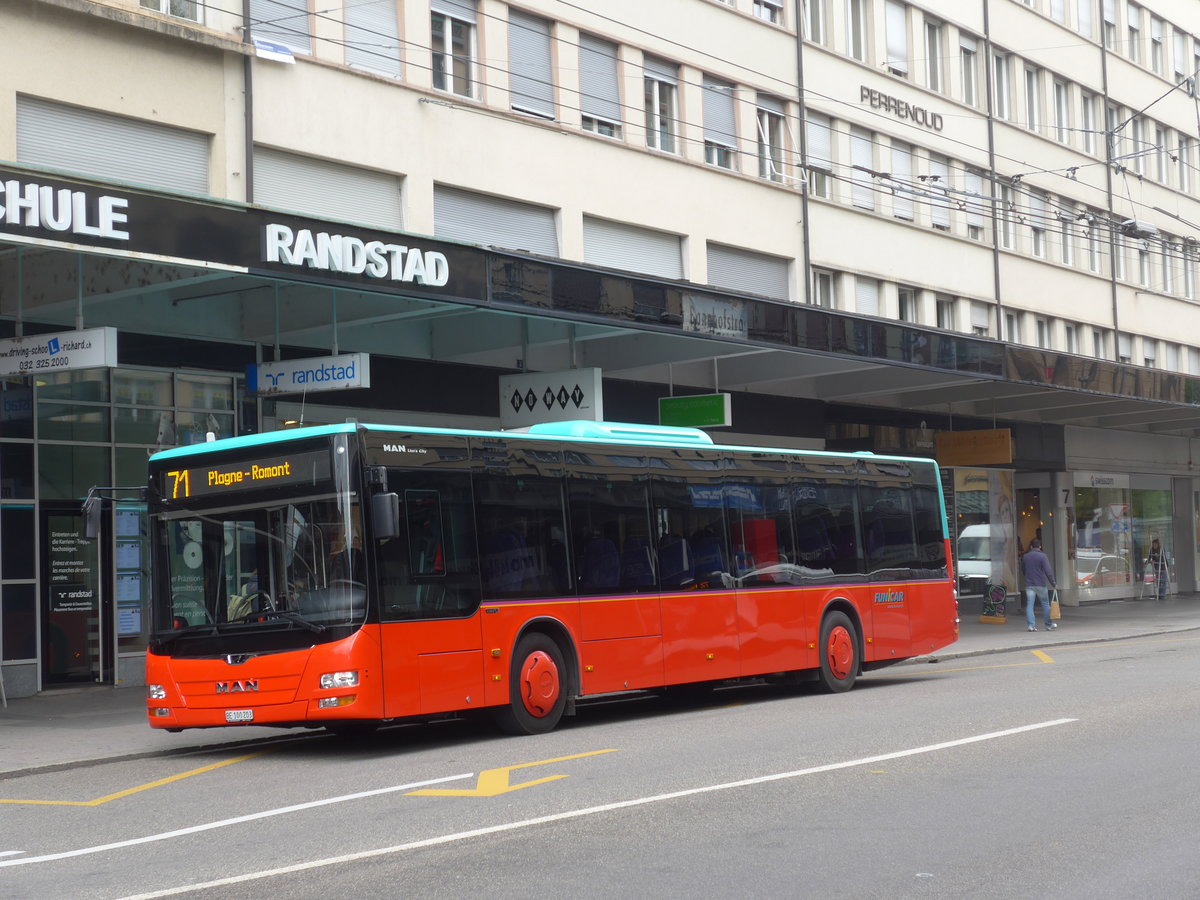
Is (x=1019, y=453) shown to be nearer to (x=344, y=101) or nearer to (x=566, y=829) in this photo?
(x=344, y=101)

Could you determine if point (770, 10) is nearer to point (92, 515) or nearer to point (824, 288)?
point (824, 288)

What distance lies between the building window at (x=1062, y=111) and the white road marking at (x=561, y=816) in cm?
3085

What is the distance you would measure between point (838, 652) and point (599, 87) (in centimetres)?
1172

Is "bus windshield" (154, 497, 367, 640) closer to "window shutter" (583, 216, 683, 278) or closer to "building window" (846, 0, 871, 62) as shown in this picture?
"window shutter" (583, 216, 683, 278)

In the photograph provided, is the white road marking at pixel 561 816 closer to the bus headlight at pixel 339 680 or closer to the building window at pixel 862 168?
the bus headlight at pixel 339 680

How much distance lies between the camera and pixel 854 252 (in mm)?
31328

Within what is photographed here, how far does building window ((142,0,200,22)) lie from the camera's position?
61.4 feet

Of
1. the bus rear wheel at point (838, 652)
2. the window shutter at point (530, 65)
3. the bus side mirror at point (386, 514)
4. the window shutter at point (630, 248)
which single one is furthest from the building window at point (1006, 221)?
the bus side mirror at point (386, 514)

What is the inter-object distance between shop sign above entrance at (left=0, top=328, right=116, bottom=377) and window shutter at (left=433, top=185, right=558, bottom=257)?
734 cm

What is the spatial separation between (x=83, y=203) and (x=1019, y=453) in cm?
2697

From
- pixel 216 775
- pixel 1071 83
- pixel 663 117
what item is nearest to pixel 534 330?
pixel 663 117

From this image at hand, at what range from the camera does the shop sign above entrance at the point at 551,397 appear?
2102 cm

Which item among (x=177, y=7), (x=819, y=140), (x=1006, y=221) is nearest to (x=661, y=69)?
(x=819, y=140)

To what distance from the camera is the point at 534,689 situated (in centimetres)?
1343
